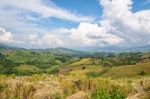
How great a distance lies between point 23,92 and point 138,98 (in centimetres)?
1360

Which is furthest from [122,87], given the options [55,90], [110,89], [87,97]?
[55,90]

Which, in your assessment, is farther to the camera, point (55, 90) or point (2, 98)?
point (2, 98)

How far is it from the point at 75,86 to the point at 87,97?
6.98 meters

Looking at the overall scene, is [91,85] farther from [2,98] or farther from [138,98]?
[138,98]

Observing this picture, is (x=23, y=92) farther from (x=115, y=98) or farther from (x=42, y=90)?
(x=115, y=98)

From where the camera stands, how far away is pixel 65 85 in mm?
28438

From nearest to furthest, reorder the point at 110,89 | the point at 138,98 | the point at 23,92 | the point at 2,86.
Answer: the point at 138,98 < the point at 110,89 < the point at 23,92 < the point at 2,86

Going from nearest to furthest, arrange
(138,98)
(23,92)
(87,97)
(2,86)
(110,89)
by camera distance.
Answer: (138,98) → (87,97) → (110,89) → (23,92) → (2,86)

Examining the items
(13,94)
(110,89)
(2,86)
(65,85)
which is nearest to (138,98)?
(110,89)

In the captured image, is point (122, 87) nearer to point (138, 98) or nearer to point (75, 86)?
point (75, 86)

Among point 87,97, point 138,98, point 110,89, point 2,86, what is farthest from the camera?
point 2,86

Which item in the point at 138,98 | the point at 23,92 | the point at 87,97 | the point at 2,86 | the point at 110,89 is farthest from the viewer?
the point at 2,86

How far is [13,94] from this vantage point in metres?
28.3

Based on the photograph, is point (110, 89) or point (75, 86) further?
point (75, 86)
